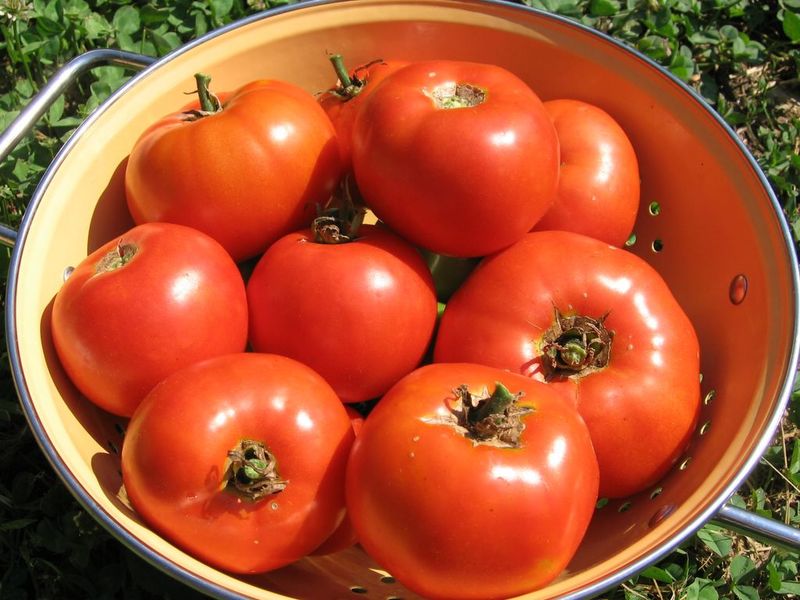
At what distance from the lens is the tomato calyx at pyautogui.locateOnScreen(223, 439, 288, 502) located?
3.85 ft

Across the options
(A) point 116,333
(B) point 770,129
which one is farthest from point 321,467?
(B) point 770,129

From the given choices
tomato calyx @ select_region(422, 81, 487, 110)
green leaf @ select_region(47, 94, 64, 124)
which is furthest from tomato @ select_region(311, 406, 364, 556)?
green leaf @ select_region(47, 94, 64, 124)

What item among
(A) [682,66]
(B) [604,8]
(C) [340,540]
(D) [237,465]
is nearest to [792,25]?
(A) [682,66]

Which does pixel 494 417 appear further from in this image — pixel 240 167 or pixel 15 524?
pixel 15 524

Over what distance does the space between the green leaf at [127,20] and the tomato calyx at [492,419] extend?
5.57 ft

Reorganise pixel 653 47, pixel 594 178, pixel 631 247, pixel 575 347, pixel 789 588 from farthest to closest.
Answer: pixel 653 47 < pixel 631 247 < pixel 789 588 < pixel 594 178 < pixel 575 347

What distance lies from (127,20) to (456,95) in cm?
135

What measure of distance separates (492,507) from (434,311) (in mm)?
487

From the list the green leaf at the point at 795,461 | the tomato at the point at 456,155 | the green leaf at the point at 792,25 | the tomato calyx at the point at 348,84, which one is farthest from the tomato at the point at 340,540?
the green leaf at the point at 792,25

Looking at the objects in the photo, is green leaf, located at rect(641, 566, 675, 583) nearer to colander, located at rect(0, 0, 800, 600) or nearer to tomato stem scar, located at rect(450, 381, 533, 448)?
colander, located at rect(0, 0, 800, 600)

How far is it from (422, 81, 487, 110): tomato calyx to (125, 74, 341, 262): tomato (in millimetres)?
237

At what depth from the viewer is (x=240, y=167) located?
4.78 ft

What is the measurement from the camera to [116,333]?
4.41 feet

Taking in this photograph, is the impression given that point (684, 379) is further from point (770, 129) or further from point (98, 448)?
point (770, 129)
